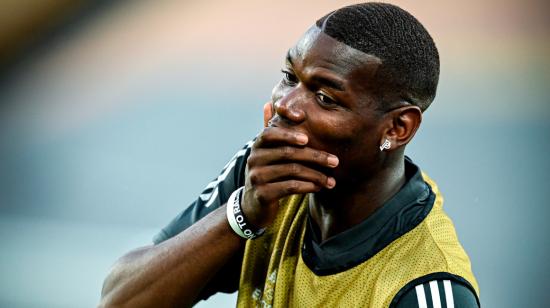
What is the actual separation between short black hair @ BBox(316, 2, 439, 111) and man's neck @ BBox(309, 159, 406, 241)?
22 centimetres

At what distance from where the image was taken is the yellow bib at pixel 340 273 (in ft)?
6.93

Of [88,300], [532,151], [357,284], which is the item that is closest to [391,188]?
[357,284]

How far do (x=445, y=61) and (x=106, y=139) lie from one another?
1851 millimetres

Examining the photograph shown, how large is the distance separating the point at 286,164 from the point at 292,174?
0.03 meters

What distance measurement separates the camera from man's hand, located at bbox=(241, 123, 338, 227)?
6.91ft

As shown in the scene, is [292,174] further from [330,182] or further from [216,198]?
[216,198]

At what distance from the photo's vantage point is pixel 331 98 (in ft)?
7.07

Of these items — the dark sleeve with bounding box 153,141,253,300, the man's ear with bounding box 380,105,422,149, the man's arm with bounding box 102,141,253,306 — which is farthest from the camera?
the dark sleeve with bounding box 153,141,253,300

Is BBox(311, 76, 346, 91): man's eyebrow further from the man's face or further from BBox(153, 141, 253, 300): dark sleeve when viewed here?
BBox(153, 141, 253, 300): dark sleeve

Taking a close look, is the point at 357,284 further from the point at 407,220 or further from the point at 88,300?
the point at 88,300

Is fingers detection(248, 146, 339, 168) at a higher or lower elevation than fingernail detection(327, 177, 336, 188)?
higher

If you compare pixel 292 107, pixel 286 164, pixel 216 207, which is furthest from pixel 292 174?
pixel 216 207

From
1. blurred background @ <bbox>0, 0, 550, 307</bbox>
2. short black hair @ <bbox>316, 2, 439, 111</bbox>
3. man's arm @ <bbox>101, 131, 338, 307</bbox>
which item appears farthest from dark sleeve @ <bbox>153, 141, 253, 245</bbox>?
blurred background @ <bbox>0, 0, 550, 307</bbox>

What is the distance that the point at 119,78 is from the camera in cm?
478
